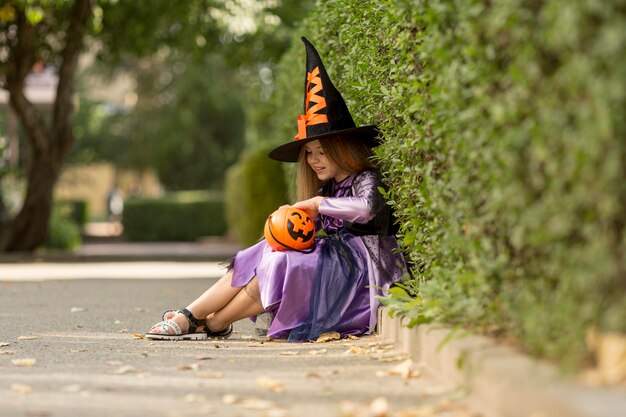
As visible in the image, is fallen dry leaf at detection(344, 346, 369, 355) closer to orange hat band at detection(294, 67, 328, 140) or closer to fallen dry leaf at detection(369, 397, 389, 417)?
orange hat band at detection(294, 67, 328, 140)

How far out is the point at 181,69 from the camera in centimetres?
4781

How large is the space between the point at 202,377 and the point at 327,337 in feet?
5.66

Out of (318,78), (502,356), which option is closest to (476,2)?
(502,356)

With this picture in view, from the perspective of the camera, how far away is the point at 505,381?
409cm

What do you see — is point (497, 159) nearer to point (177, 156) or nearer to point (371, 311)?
point (371, 311)

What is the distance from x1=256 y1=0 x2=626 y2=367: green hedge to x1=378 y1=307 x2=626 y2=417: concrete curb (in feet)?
0.30

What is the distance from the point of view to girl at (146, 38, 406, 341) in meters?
7.09

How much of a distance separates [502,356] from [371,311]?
293cm

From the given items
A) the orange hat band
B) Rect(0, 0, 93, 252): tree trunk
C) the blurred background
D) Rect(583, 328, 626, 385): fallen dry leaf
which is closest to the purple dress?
the orange hat band

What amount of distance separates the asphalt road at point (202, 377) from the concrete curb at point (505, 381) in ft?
0.30

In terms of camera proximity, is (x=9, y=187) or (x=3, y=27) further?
(x=9, y=187)

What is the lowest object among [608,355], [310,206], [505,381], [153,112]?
[505,381]

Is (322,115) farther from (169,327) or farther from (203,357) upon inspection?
(203,357)

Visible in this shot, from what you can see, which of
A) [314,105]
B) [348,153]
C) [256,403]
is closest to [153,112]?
[314,105]
